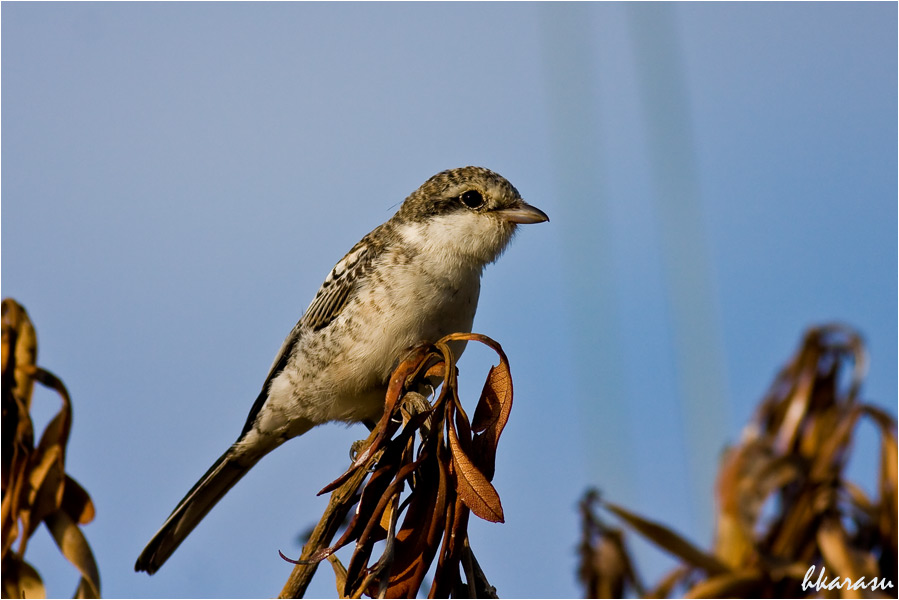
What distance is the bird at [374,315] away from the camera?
4793 millimetres

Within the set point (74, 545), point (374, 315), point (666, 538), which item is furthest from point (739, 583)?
point (374, 315)

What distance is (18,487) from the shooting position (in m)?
2.82

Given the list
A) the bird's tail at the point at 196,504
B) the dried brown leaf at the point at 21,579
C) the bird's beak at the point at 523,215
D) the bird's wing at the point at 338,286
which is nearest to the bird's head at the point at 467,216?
the bird's beak at the point at 523,215

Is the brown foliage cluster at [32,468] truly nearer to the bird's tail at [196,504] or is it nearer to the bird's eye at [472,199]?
the bird's tail at [196,504]

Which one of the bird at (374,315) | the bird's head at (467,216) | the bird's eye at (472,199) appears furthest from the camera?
the bird's eye at (472,199)

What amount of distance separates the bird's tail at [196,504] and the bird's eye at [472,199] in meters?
1.85

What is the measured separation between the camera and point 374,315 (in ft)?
15.9

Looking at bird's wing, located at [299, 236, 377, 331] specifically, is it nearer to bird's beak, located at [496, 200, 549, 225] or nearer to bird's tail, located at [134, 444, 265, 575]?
bird's beak, located at [496, 200, 549, 225]

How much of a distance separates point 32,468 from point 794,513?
2156 mm

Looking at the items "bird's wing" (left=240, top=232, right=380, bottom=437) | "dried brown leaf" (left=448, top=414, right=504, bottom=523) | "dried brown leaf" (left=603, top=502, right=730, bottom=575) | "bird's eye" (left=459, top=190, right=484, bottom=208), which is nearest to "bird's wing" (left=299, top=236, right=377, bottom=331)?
"bird's wing" (left=240, top=232, right=380, bottom=437)

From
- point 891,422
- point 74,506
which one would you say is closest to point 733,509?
point 891,422

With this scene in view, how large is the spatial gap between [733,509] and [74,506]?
1.90 m

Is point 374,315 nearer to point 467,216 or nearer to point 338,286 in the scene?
point 338,286

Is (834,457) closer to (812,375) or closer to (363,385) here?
(812,375)
